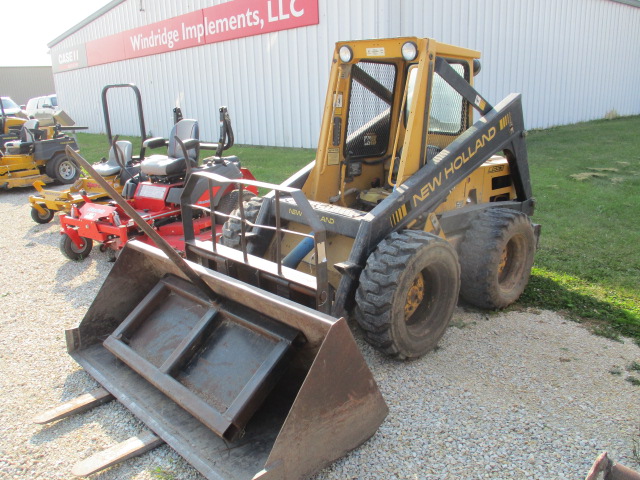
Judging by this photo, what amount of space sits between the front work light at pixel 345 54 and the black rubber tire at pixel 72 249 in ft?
12.9

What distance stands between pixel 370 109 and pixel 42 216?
6.03m

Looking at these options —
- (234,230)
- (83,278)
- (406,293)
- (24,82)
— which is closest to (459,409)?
(406,293)

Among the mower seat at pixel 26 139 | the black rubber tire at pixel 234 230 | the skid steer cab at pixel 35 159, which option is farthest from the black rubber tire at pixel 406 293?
the mower seat at pixel 26 139

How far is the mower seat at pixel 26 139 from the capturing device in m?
11.2

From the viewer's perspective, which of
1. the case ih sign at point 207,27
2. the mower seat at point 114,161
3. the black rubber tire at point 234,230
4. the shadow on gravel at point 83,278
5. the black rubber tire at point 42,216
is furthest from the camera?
the case ih sign at point 207,27

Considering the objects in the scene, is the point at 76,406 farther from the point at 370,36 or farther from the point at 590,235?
the point at 370,36

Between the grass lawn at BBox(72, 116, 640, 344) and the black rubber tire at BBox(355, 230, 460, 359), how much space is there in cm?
126

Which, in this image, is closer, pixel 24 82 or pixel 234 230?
pixel 234 230

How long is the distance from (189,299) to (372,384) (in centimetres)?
145

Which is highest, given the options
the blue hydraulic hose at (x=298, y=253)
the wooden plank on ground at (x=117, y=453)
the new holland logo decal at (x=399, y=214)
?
the new holland logo decal at (x=399, y=214)

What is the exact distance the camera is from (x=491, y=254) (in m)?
4.31

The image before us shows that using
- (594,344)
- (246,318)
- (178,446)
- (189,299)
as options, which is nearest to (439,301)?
(594,344)

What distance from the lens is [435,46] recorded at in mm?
3930

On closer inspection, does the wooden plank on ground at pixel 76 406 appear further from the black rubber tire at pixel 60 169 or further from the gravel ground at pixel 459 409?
the black rubber tire at pixel 60 169
